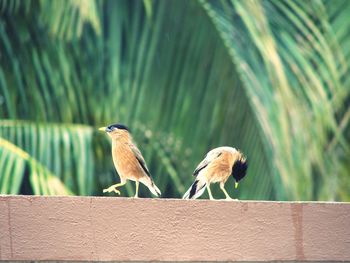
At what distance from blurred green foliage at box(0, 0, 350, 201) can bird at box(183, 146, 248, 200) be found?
3.90m

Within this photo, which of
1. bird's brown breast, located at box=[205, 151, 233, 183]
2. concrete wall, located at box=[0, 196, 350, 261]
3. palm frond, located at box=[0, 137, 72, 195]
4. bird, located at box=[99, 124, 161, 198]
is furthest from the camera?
palm frond, located at box=[0, 137, 72, 195]

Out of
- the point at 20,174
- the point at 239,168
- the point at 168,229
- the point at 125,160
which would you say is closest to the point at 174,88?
the point at 20,174

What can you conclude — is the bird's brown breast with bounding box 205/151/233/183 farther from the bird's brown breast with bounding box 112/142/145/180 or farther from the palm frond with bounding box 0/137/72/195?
the palm frond with bounding box 0/137/72/195

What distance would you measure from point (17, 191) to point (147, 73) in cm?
229

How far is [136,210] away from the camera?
5.05m

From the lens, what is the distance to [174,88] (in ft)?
34.0

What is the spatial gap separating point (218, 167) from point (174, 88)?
507 cm

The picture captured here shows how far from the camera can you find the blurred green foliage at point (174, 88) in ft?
31.4

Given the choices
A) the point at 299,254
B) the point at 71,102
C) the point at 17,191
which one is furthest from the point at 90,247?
the point at 71,102

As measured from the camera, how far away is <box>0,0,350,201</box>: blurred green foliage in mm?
9570

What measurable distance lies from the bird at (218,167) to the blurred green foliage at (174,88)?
12.8 feet

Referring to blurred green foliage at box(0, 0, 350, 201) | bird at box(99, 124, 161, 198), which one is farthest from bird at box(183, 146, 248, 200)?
blurred green foliage at box(0, 0, 350, 201)

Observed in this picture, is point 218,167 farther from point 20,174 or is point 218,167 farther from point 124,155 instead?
point 20,174

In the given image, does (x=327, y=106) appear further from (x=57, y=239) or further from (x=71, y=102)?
(x=57, y=239)
